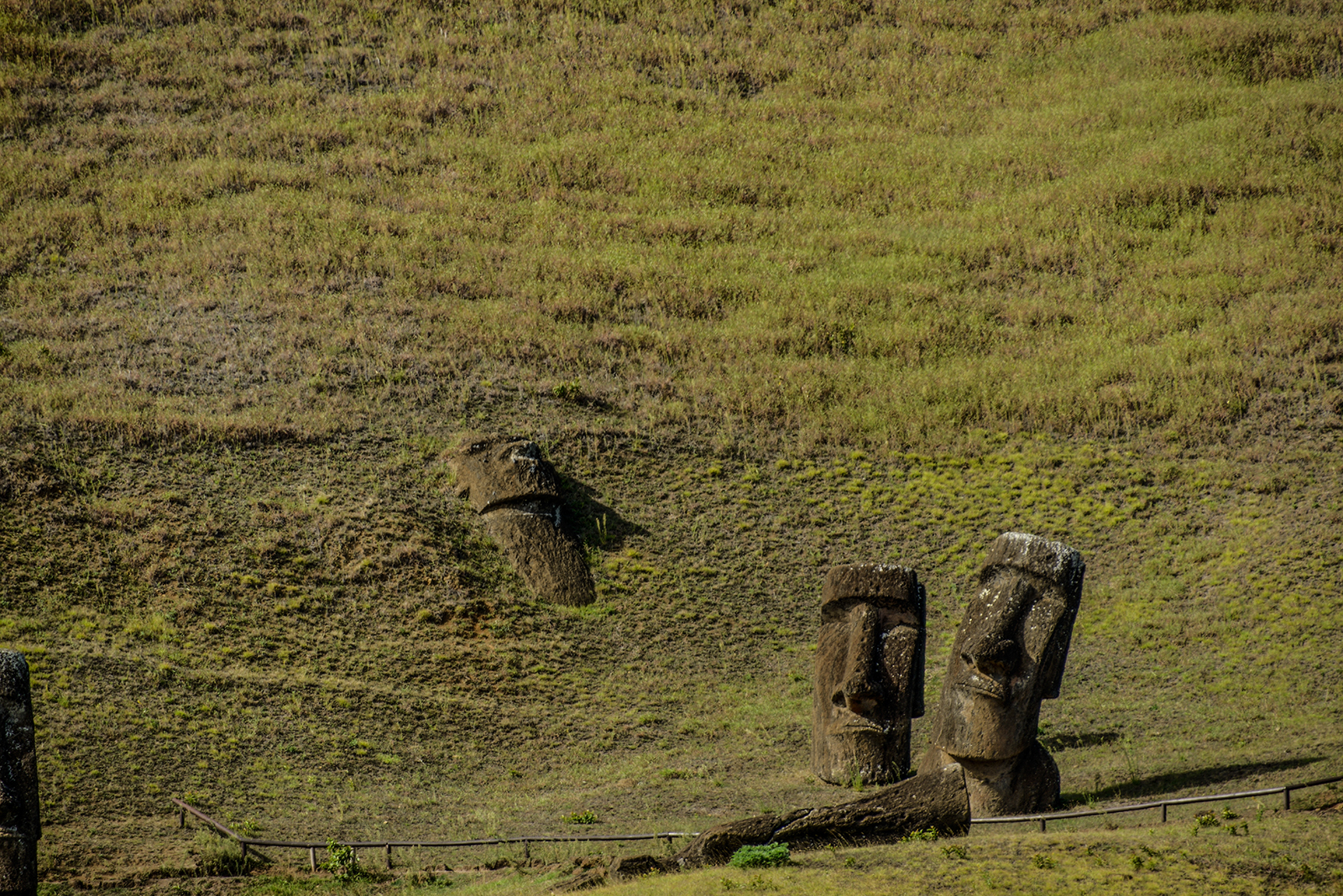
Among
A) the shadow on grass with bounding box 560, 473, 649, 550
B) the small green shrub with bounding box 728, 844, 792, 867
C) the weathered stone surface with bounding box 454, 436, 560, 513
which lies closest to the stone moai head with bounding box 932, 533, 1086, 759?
the small green shrub with bounding box 728, 844, 792, 867

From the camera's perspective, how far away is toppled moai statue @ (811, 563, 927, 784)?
14469mm

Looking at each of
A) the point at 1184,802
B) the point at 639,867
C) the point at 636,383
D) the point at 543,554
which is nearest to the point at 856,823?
the point at 639,867

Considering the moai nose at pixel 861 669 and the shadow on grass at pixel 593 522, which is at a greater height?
the moai nose at pixel 861 669

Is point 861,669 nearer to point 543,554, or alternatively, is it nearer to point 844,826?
point 844,826

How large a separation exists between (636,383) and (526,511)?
6.95 m

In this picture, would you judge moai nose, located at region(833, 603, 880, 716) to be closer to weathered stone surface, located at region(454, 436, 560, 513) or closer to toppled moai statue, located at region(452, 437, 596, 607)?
toppled moai statue, located at region(452, 437, 596, 607)

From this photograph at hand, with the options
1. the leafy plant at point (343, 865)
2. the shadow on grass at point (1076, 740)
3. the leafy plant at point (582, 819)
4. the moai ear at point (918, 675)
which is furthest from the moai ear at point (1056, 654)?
the leafy plant at point (343, 865)

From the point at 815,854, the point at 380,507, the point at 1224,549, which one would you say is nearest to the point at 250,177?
the point at 380,507

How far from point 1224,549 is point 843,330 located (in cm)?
1228

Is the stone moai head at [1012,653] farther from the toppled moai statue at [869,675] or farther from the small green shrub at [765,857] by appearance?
the small green shrub at [765,857]

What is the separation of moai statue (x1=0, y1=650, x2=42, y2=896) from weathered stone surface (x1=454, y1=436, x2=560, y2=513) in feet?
41.4

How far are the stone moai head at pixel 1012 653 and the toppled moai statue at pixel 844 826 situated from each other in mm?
2334

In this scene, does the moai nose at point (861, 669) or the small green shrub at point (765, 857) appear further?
the moai nose at point (861, 669)

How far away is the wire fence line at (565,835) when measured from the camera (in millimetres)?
10367
